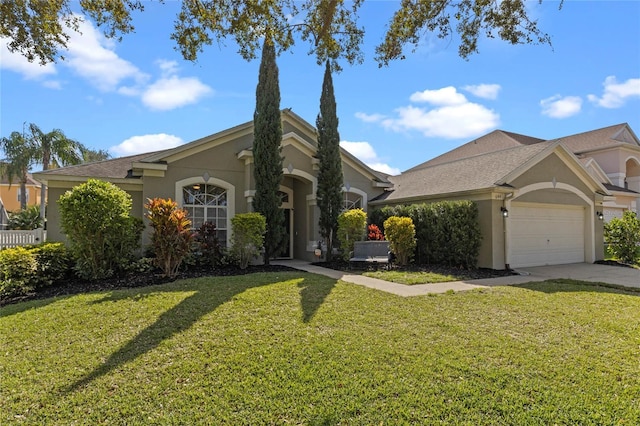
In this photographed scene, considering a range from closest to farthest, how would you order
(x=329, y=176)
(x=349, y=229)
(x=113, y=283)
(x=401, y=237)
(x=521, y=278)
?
(x=113, y=283) < (x=521, y=278) < (x=401, y=237) < (x=349, y=229) < (x=329, y=176)

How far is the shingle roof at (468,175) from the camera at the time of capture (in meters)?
13.2

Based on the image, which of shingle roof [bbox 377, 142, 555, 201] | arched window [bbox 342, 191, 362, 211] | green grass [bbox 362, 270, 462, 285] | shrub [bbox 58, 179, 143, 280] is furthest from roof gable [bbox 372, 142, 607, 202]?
shrub [bbox 58, 179, 143, 280]

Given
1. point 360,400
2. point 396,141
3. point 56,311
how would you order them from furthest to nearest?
point 396,141, point 56,311, point 360,400

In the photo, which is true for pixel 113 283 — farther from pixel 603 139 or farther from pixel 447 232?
pixel 603 139

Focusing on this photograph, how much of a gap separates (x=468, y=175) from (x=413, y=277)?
20.5ft

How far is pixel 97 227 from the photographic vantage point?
8.97m

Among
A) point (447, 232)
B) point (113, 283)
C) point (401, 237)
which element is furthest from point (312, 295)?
point (447, 232)

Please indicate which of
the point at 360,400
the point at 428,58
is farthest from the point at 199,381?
the point at 428,58

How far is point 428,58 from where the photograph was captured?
9.62m

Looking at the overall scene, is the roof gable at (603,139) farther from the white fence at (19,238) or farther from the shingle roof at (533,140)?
the white fence at (19,238)

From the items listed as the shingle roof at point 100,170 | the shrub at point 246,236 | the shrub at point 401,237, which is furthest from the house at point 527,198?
the shingle roof at point 100,170

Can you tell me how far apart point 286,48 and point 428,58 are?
3.74m

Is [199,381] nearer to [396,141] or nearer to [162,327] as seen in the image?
[162,327]

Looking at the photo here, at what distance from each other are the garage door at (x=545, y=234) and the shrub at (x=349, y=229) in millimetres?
5265
